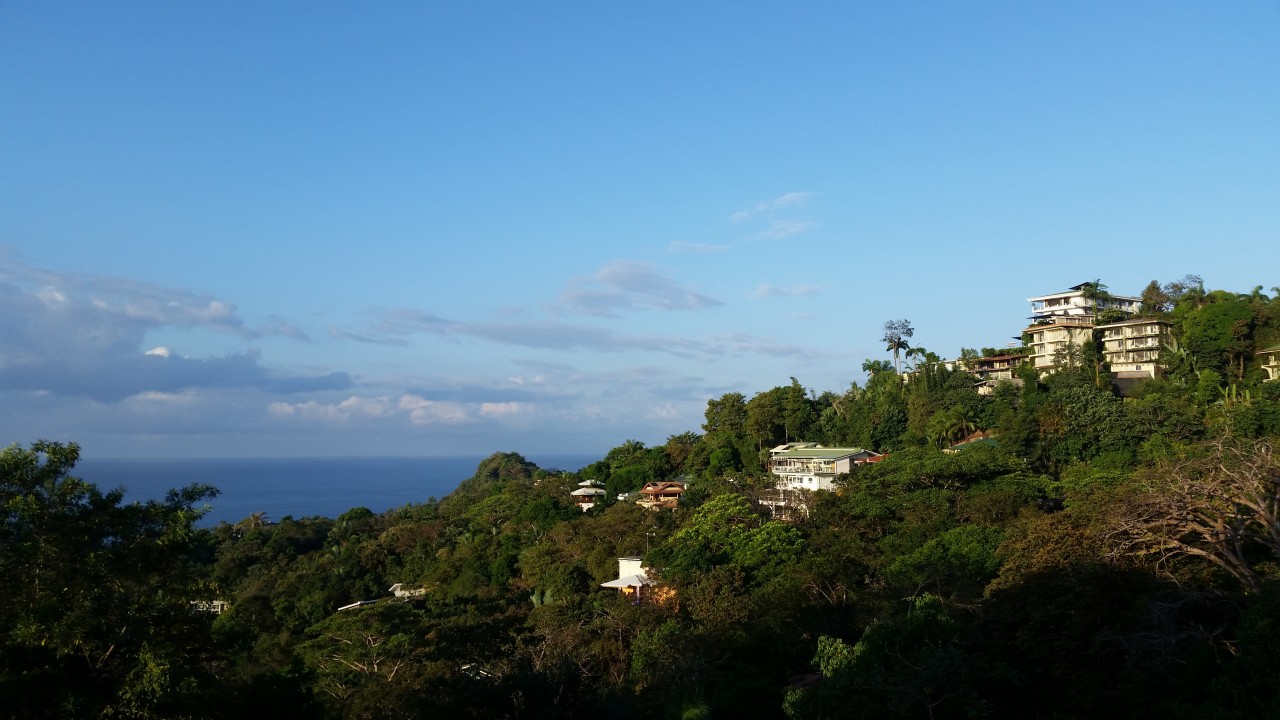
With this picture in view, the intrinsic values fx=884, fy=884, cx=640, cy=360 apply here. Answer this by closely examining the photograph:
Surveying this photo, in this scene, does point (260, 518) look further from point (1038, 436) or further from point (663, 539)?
point (1038, 436)

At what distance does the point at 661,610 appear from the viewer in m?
23.2

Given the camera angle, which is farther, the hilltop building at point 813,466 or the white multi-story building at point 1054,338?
the white multi-story building at point 1054,338

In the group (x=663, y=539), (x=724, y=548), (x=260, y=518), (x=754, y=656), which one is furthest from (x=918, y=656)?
(x=260, y=518)

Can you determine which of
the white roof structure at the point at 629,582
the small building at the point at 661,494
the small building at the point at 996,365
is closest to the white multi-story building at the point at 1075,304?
the small building at the point at 996,365

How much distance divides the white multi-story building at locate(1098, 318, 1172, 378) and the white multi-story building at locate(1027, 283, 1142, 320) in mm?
7113

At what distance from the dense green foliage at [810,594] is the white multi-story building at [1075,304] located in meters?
8.25

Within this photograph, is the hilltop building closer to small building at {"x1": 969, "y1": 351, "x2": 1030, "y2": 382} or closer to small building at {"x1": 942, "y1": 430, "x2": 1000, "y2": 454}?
small building at {"x1": 942, "y1": 430, "x2": 1000, "y2": 454}

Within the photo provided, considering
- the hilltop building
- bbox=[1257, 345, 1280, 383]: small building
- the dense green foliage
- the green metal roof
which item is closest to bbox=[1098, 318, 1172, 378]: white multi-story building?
the dense green foliage

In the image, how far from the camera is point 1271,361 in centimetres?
3375

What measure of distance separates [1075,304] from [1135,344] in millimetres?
10870

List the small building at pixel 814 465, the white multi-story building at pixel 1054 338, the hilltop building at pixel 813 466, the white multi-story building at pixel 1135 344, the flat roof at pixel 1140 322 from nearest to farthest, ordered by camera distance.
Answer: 1. the hilltop building at pixel 813 466
2. the small building at pixel 814 465
3. the white multi-story building at pixel 1135 344
4. the flat roof at pixel 1140 322
5. the white multi-story building at pixel 1054 338

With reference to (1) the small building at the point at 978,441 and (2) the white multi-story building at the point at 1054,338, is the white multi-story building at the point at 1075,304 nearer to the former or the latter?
(2) the white multi-story building at the point at 1054,338

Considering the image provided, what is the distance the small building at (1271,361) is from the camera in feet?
109

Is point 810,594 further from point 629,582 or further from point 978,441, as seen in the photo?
point 978,441
